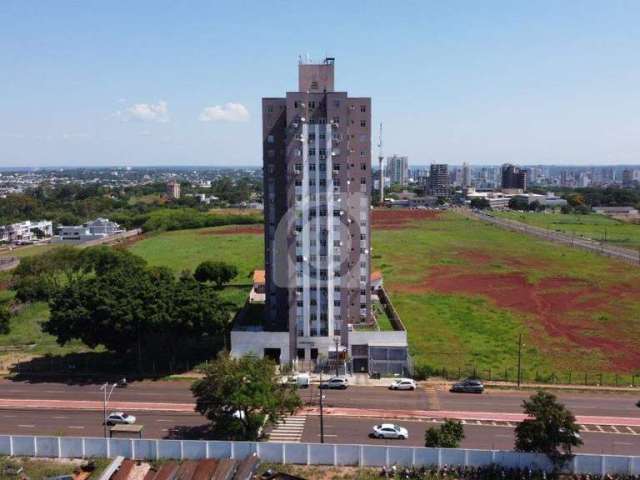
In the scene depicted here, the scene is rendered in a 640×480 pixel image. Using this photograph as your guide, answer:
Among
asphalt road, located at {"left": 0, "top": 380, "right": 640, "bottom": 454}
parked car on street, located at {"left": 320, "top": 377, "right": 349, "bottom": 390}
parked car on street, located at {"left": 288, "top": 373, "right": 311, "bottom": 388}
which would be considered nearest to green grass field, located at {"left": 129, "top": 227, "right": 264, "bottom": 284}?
parked car on street, located at {"left": 288, "top": 373, "right": 311, "bottom": 388}

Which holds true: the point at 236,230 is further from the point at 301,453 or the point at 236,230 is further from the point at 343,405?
the point at 301,453

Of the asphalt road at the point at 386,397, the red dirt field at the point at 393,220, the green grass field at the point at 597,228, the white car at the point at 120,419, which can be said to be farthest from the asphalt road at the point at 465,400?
the red dirt field at the point at 393,220

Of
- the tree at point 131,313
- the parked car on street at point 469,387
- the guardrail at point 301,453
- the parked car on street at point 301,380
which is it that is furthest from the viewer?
the tree at point 131,313

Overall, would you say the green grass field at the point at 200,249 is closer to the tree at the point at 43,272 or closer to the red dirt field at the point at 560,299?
the tree at the point at 43,272

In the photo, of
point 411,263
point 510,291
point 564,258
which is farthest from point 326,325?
point 564,258

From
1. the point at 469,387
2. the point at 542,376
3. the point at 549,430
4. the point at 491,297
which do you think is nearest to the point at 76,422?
the point at 469,387

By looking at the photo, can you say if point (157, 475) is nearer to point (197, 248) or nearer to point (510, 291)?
point (510, 291)
